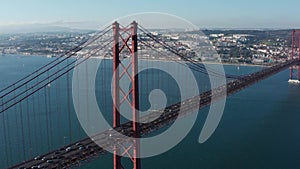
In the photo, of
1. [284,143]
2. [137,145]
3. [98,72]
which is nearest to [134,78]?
[137,145]

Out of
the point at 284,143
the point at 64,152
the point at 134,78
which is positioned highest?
the point at 134,78

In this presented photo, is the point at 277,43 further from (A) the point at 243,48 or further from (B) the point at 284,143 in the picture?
(B) the point at 284,143

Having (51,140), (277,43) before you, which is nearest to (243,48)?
(277,43)

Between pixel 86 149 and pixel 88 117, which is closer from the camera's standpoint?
pixel 86 149

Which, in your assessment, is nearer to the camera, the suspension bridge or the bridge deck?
the bridge deck

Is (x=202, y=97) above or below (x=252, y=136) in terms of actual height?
above

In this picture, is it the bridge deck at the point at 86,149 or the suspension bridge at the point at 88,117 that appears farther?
the suspension bridge at the point at 88,117

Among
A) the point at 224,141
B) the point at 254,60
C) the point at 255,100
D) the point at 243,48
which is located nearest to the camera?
the point at 224,141

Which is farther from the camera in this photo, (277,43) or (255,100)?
(277,43)

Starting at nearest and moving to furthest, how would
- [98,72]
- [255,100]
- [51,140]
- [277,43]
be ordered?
[51,140] → [255,100] → [98,72] → [277,43]

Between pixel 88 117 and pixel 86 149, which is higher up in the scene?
pixel 86 149
